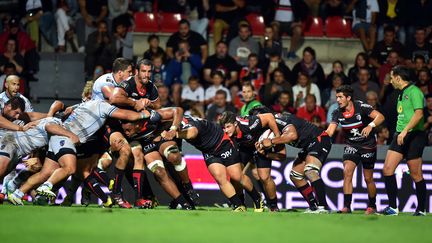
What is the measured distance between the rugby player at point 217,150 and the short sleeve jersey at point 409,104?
2.59m

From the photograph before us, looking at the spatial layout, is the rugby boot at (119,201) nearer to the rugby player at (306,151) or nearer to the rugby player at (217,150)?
the rugby player at (217,150)

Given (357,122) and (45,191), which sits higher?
(357,122)

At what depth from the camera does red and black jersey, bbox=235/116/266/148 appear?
47.3 feet

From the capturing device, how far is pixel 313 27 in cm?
2280

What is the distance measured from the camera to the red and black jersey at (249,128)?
1441cm

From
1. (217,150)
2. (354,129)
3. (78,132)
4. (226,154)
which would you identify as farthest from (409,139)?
(78,132)

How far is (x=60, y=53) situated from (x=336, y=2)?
672cm

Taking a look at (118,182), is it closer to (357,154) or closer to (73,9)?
(357,154)

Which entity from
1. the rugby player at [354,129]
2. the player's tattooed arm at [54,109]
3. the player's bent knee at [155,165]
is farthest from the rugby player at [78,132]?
the rugby player at [354,129]

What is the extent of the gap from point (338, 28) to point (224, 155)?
938 cm

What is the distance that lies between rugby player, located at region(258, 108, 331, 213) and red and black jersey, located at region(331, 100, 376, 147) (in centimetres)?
37

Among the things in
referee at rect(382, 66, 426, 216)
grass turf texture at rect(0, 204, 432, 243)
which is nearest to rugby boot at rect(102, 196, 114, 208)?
grass turf texture at rect(0, 204, 432, 243)

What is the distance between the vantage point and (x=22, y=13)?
72.4ft

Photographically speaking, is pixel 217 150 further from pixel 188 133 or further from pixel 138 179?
pixel 138 179
